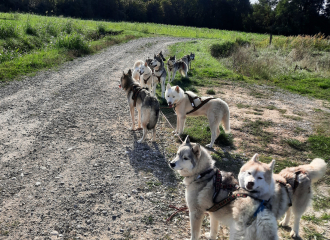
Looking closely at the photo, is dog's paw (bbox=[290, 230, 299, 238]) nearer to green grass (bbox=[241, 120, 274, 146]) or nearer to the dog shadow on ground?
the dog shadow on ground

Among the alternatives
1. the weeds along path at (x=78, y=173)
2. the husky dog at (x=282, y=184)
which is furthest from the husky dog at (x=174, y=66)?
the husky dog at (x=282, y=184)

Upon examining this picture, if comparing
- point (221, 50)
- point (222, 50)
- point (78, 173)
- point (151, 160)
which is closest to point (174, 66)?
point (151, 160)

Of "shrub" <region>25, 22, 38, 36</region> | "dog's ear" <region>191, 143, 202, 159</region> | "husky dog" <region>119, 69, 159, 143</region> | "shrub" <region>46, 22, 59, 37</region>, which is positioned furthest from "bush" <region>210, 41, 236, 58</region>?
"dog's ear" <region>191, 143, 202, 159</region>

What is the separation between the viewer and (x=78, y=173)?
461 centimetres

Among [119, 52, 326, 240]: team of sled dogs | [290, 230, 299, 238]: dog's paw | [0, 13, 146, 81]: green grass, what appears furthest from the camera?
[0, 13, 146, 81]: green grass

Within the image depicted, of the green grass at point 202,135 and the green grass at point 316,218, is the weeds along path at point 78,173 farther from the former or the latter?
the green grass at point 316,218

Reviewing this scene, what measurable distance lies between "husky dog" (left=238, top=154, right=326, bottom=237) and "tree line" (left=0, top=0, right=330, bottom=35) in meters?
47.5

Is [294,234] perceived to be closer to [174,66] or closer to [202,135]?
[202,135]

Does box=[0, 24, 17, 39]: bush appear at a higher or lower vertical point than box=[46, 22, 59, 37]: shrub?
lower

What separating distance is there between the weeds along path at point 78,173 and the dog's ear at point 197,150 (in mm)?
1266

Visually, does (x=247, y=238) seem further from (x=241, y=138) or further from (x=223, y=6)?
(x=223, y=6)

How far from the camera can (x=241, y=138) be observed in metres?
6.75

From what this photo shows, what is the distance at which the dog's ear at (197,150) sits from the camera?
10.2 feet

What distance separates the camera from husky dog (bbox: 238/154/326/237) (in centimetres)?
284
